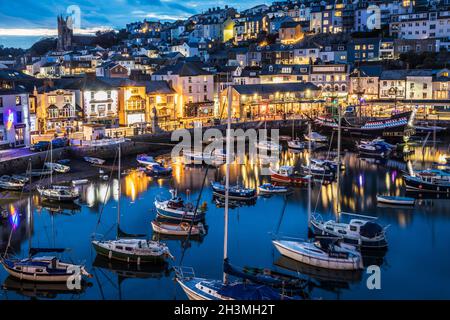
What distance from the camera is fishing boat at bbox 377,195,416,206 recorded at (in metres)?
24.4

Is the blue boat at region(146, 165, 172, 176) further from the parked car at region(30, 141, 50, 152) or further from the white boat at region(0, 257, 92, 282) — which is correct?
the white boat at region(0, 257, 92, 282)

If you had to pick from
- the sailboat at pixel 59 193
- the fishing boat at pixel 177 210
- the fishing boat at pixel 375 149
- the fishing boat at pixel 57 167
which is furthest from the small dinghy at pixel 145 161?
the fishing boat at pixel 375 149

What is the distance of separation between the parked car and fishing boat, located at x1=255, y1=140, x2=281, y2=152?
1450 cm

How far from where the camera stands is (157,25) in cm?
12550

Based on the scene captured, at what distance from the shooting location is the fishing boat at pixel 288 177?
1136 inches

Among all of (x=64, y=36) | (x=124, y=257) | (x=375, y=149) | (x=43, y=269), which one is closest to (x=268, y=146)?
(x=375, y=149)

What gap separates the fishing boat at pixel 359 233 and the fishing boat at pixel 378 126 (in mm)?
26366

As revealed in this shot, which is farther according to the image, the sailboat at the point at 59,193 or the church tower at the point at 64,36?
the church tower at the point at 64,36

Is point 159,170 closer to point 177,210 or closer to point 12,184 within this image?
point 12,184

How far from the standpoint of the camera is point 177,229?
20203 mm

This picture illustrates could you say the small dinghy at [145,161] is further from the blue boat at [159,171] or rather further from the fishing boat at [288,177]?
the fishing boat at [288,177]

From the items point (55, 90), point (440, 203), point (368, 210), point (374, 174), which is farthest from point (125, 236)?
point (55, 90)

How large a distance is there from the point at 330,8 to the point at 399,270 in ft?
219

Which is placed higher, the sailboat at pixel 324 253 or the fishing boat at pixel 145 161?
the fishing boat at pixel 145 161
